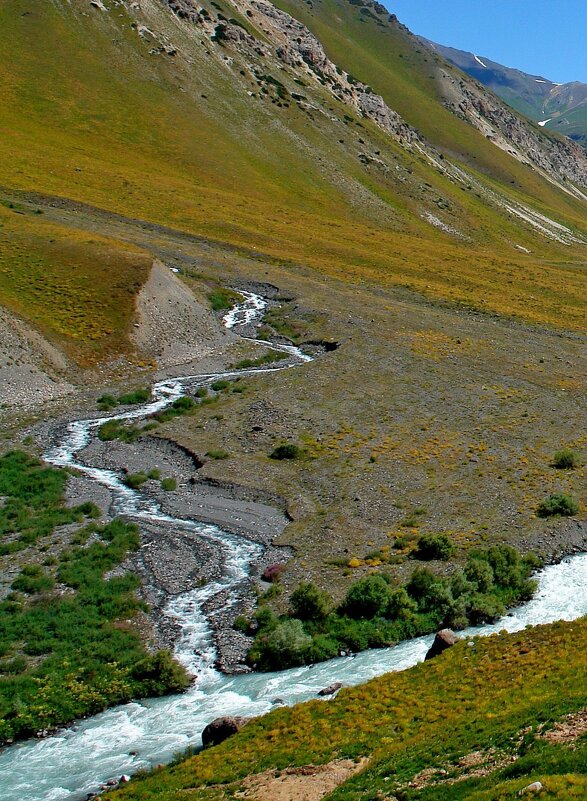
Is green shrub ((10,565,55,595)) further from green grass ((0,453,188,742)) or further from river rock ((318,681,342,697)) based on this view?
river rock ((318,681,342,697))

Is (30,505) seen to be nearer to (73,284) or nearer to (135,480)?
(135,480)

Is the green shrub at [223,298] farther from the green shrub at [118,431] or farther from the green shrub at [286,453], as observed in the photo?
the green shrub at [286,453]

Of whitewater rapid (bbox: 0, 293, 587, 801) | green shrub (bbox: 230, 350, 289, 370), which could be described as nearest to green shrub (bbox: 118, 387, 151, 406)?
→ green shrub (bbox: 230, 350, 289, 370)

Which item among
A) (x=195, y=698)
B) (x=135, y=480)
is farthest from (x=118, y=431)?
(x=195, y=698)

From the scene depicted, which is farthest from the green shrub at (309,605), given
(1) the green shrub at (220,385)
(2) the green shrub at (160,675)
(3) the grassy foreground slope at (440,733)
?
(1) the green shrub at (220,385)

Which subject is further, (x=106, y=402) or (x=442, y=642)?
(x=106, y=402)

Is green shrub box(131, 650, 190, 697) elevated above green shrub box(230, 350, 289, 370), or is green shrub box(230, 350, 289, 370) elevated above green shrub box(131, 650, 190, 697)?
green shrub box(230, 350, 289, 370)
